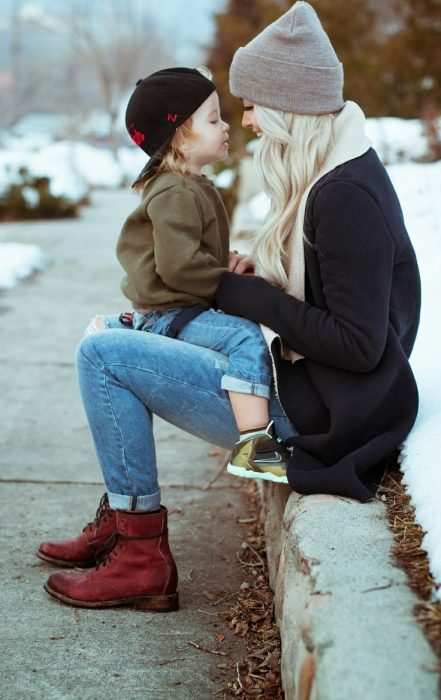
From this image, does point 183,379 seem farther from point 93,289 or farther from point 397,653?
point 93,289

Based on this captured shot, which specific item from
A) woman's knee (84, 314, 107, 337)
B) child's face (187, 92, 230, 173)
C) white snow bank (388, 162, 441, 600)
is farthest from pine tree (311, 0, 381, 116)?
woman's knee (84, 314, 107, 337)

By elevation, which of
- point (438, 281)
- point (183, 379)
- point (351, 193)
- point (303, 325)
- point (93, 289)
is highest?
point (351, 193)

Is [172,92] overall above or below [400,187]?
above

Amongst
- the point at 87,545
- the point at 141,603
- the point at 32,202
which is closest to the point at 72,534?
the point at 87,545

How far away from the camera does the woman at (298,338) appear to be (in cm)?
222

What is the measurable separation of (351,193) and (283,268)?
1.08 feet

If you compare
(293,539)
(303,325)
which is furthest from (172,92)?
(293,539)

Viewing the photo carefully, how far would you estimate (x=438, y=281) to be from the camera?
12.8ft

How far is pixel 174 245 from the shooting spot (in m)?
2.49

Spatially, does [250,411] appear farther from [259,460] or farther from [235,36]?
[235,36]

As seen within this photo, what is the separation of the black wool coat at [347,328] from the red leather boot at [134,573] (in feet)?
1.69

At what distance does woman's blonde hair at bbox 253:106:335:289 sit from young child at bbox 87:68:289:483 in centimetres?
19

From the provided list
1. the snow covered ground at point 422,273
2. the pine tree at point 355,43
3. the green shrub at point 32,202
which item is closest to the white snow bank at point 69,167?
the green shrub at point 32,202

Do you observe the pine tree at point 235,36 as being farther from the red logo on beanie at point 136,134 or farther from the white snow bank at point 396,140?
the red logo on beanie at point 136,134
